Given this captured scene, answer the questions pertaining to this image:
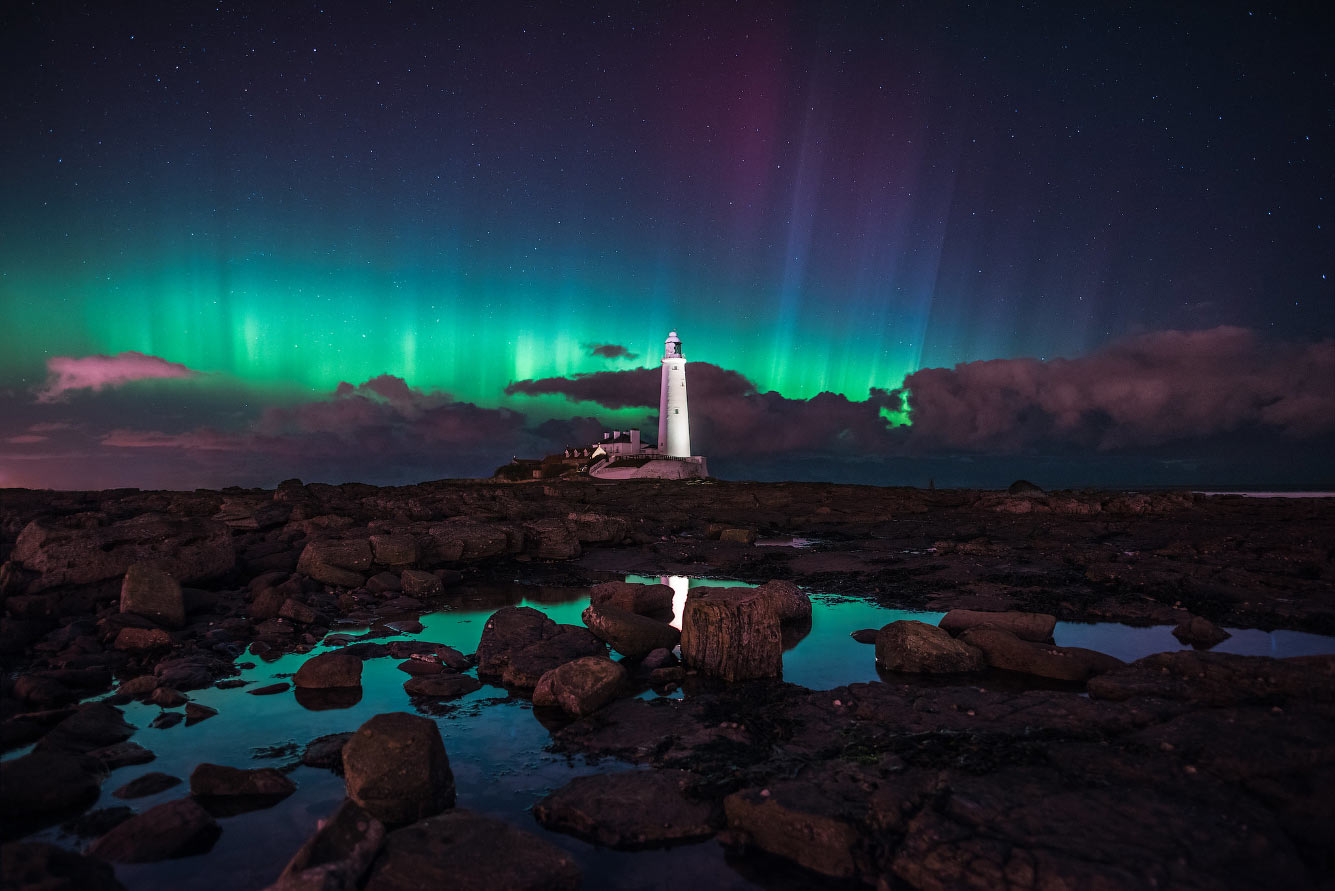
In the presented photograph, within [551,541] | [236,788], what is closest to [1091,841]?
[236,788]

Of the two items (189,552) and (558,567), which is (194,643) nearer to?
(189,552)

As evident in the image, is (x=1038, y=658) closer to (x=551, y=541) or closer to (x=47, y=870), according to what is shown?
(x=47, y=870)

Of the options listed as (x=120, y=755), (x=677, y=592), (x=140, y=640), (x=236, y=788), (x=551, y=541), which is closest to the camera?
(x=236, y=788)

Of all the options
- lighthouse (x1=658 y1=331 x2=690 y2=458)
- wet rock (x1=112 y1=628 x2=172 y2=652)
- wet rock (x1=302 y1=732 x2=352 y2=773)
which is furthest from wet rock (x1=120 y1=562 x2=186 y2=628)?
lighthouse (x1=658 y1=331 x2=690 y2=458)

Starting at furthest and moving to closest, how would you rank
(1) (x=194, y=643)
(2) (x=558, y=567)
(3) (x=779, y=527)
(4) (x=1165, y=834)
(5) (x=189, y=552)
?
(3) (x=779, y=527) → (2) (x=558, y=567) → (5) (x=189, y=552) → (1) (x=194, y=643) → (4) (x=1165, y=834)

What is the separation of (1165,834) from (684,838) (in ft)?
13.2

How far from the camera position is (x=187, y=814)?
6.09 metres

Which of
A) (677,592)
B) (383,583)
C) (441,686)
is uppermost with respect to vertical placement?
(441,686)

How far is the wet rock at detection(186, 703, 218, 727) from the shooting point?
918 cm

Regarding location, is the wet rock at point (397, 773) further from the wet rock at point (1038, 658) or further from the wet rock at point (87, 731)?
the wet rock at point (1038, 658)

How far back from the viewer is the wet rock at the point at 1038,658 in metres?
10.2

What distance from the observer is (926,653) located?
10789mm

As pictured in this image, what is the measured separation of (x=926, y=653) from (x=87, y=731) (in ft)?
39.4

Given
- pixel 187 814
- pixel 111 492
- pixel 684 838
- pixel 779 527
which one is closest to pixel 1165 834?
pixel 684 838
